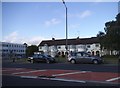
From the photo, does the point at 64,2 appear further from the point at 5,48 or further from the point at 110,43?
the point at 5,48

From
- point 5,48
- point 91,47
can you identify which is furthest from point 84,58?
point 5,48

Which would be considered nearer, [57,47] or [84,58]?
[84,58]

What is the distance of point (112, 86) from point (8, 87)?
437 cm

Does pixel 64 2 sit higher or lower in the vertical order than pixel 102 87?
higher

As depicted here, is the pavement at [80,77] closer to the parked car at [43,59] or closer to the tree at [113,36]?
the parked car at [43,59]

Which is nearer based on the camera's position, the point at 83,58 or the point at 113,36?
the point at 83,58

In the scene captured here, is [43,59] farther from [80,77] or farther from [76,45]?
[76,45]

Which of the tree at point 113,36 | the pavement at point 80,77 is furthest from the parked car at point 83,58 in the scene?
the tree at point 113,36

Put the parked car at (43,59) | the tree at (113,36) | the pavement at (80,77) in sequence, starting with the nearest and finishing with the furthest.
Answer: the pavement at (80,77) → the parked car at (43,59) → the tree at (113,36)

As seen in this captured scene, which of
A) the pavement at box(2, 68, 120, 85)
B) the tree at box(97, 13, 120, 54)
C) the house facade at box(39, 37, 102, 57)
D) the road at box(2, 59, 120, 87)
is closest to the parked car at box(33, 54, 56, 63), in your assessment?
the road at box(2, 59, 120, 87)

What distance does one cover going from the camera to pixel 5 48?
136250 mm

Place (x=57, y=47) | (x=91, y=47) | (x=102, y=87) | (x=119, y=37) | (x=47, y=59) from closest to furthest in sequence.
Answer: (x=102, y=87) → (x=47, y=59) → (x=119, y=37) → (x=91, y=47) → (x=57, y=47)

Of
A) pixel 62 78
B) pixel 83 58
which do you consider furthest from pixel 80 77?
pixel 83 58

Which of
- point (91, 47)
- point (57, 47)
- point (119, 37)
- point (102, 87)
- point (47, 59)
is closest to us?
point (102, 87)
